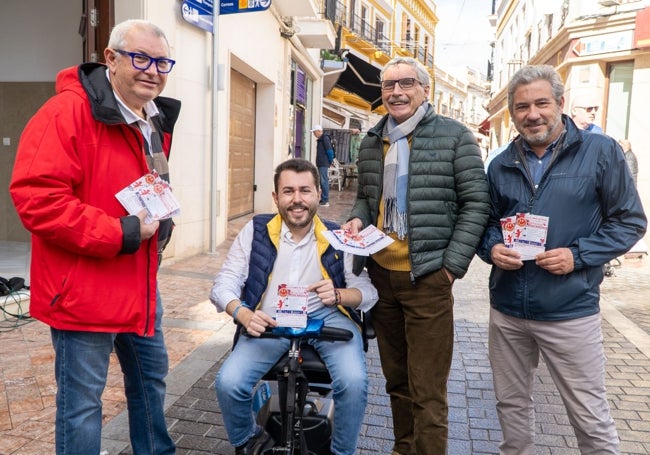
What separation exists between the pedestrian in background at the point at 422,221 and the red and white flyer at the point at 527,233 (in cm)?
18

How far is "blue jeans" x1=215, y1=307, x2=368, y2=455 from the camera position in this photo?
282cm

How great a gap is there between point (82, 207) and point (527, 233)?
1855 millimetres

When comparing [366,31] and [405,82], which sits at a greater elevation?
[366,31]

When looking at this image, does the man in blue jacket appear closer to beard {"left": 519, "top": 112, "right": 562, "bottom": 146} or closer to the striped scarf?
beard {"left": 519, "top": 112, "right": 562, "bottom": 146}

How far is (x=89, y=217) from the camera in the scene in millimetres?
2232

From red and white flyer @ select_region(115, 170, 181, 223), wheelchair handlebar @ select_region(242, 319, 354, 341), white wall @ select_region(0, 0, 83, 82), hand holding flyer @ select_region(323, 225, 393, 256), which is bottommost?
wheelchair handlebar @ select_region(242, 319, 354, 341)

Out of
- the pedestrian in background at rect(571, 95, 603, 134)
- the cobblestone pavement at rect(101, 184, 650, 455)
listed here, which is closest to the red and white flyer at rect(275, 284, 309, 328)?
the cobblestone pavement at rect(101, 184, 650, 455)

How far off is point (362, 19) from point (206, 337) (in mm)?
28514

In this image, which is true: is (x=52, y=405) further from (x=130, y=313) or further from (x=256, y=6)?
(x=256, y=6)

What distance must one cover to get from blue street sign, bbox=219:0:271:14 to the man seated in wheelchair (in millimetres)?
6179

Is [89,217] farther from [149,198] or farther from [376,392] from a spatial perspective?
[376,392]

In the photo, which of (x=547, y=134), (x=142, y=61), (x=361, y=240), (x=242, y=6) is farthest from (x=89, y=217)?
(x=242, y=6)

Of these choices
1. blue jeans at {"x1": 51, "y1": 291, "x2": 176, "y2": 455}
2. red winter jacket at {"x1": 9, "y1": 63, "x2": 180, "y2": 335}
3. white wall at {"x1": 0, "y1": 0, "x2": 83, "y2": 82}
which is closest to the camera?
red winter jacket at {"x1": 9, "y1": 63, "x2": 180, "y2": 335}

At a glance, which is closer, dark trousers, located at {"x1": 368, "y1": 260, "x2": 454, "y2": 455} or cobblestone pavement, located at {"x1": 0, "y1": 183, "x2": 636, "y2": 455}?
dark trousers, located at {"x1": 368, "y1": 260, "x2": 454, "y2": 455}
